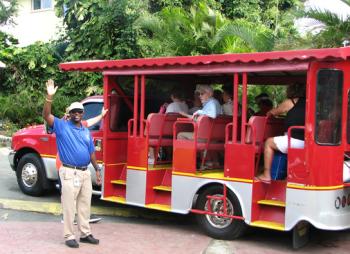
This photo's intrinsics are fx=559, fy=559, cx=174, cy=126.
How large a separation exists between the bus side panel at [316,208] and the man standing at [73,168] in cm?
241

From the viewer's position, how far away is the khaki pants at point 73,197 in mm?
6699

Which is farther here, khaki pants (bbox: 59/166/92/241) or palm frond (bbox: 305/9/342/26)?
palm frond (bbox: 305/9/342/26)

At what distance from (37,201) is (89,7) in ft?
32.3

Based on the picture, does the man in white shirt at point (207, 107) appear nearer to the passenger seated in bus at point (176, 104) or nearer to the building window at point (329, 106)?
the passenger seated in bus at point (176, 104)

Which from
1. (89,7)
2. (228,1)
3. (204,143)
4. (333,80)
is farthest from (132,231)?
(228,1)

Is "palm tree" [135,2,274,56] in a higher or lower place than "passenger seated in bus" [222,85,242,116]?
higher

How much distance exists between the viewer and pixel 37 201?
947 centimetres

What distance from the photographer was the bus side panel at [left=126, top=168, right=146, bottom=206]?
8.00 m

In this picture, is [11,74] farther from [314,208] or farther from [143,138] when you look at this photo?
[314,208]

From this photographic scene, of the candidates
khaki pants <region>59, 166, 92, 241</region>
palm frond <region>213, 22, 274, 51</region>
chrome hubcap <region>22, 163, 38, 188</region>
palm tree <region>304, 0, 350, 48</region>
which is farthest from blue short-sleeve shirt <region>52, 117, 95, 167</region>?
palm frond <region>213, 22, 274, 51</region>

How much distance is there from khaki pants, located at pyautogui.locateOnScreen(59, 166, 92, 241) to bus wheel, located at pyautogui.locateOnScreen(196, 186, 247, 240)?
5.17ft

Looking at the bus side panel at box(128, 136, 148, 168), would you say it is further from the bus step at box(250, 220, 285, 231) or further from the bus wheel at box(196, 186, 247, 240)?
the bus step at box(250, 220, 285, 231)

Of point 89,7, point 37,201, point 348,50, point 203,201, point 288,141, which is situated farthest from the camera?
point 89,7

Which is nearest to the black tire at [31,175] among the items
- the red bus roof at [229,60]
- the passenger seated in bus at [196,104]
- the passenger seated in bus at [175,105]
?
the red bus roof at [229,60]
